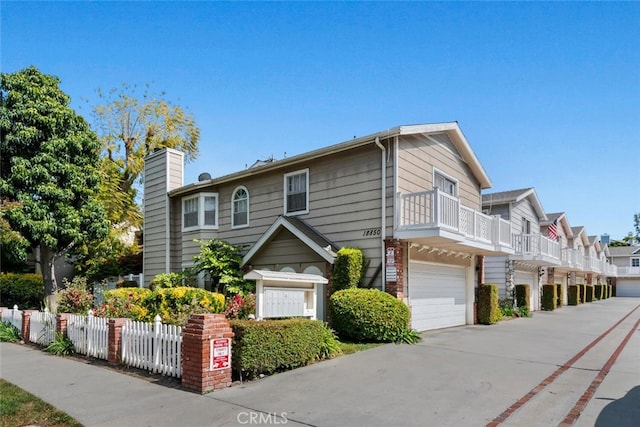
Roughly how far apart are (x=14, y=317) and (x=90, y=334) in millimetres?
5326

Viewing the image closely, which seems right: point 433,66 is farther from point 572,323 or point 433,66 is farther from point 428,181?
point 572,323

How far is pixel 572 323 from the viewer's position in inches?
709

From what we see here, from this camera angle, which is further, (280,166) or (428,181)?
(280,166)

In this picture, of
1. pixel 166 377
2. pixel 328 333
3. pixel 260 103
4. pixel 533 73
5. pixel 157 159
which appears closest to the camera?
pixel 166 377

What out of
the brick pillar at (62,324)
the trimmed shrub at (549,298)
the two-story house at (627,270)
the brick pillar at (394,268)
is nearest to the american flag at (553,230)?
the trimmed shrub at (549,298)

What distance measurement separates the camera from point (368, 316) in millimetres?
11211

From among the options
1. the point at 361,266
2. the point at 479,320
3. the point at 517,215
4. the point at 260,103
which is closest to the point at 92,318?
the point at 361,266

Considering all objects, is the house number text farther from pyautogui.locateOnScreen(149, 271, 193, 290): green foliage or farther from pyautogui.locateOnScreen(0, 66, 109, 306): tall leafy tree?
pyautogui.locateOnScreen(0, 66, 109, 306): tall leafy tree

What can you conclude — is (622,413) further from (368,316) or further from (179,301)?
(179,301)

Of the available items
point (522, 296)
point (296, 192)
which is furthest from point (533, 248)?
point (296, 192)

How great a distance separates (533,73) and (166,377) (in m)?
10.7

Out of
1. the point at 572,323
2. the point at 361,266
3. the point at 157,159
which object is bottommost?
the point at 572,323

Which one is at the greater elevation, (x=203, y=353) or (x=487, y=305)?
(x=203, y=353)

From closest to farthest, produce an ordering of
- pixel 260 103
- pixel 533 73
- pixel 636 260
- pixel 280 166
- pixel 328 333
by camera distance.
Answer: pixel 328 333 → pixel 533 73 → pixel 260 103 → pixel 280 166 → pixel 636 260
